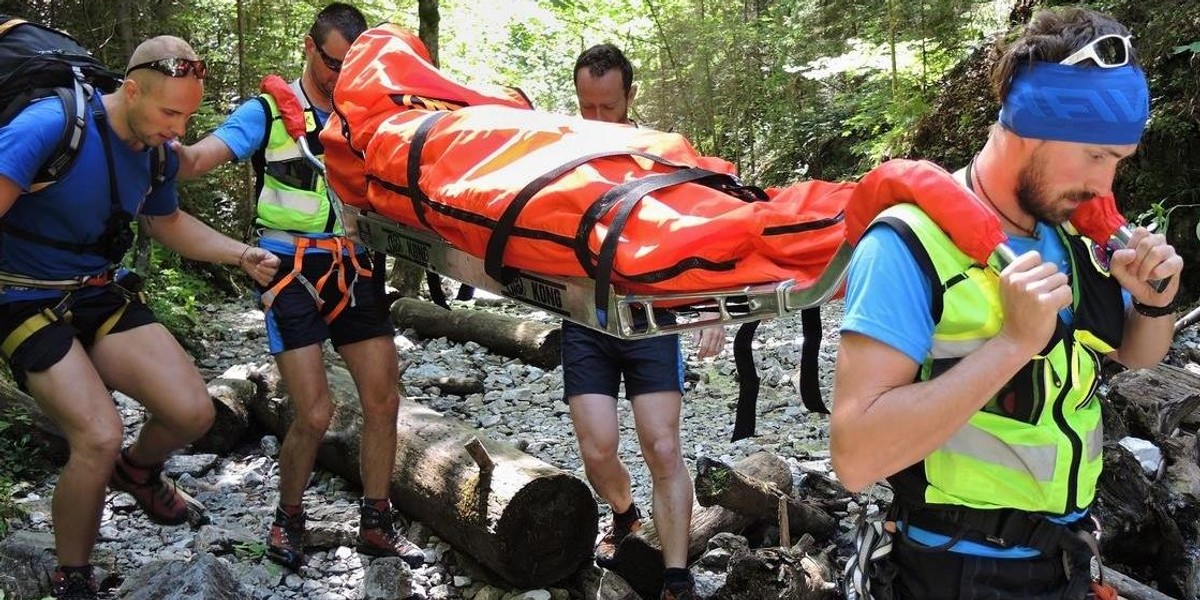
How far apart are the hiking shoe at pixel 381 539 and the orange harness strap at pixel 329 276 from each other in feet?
3.72

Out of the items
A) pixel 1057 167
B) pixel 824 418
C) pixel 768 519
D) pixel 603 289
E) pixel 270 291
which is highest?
pixel 1057 167

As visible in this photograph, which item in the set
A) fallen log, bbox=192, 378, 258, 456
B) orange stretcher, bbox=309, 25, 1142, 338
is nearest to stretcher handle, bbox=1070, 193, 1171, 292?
orange stretcher, bbox=309, 25, 1142, 338

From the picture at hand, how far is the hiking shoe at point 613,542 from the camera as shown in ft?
17.1

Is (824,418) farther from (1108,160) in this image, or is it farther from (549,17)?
(549,17)

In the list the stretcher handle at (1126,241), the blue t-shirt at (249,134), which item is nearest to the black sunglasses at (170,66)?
the blue t-shirt at (249,134)

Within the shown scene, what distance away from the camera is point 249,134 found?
5250 mm

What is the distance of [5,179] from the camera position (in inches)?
161

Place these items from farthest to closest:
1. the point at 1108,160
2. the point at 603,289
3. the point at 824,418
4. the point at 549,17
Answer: the point at 549,17, the point at 824,418, the point at 603,289, the point at 1108,160

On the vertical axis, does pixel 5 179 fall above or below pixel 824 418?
above

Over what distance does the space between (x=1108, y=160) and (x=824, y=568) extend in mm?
3069

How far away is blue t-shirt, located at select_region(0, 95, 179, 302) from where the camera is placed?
4.35 m

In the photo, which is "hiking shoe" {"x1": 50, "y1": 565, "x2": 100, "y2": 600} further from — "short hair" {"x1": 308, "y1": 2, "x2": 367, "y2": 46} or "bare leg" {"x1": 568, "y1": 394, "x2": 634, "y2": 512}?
"short hair" {"x1": 308, "y1": 2, "x2": 367, "y2": 46}

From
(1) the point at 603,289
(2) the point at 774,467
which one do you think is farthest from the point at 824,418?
(1) the point at 603,289

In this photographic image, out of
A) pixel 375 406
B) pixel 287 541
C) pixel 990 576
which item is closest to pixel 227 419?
pixel 287 541
